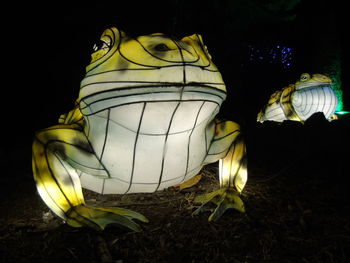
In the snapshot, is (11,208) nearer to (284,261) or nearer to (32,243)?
(32,243)

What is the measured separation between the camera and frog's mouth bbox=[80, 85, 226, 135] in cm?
174

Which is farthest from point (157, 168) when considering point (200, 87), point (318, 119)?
point (318, 119)

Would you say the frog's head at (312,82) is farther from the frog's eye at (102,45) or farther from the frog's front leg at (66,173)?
the frog's front leg at (66,173)

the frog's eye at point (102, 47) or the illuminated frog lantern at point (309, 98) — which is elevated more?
the frog's eye at point (102, 47)

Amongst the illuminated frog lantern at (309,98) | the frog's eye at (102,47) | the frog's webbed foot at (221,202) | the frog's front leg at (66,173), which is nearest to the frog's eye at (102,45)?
the frog's eye at (102,47)

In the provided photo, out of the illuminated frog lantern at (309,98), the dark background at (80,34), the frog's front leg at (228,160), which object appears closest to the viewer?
the frog's front leg at (228,160)

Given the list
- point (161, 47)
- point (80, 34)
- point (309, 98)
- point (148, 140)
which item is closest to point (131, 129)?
point (148, 140)

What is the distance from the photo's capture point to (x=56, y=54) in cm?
634

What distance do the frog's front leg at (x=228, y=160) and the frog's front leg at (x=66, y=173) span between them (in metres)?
0.73

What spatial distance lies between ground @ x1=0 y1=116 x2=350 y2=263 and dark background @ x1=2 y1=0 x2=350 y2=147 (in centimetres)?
220

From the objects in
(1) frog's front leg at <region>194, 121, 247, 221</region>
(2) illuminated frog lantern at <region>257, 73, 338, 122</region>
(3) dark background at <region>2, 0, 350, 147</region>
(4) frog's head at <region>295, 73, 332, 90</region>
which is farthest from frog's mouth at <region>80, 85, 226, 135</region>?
(4) frog's head at <region>295, 73, 332, 90</region>

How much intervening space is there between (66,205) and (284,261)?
1.38m

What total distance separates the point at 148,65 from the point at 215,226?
45.0 inches

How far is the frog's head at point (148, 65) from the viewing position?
174cm
